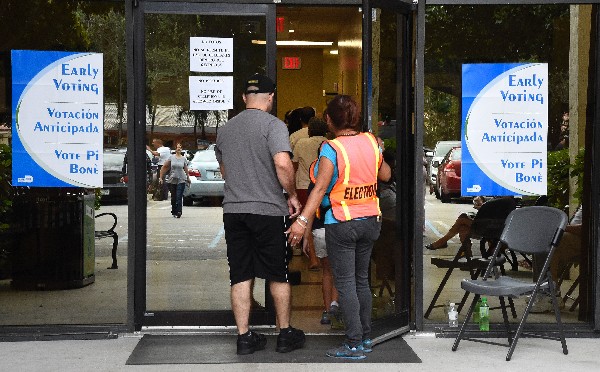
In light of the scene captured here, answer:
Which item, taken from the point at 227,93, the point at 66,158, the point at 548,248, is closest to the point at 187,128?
the point at 227,93

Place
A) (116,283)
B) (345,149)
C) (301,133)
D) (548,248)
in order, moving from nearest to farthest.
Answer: (345,149) → (548,248) → (116,283) → (301,133)

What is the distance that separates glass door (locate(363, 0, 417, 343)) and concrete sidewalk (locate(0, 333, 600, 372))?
1.06ft

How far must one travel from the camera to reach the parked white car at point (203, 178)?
7.01m

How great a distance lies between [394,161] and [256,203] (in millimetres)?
1288

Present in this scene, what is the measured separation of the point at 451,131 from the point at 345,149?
130cm

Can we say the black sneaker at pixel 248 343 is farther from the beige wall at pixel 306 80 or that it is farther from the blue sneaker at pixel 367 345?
the beige wall at pixel 306 80

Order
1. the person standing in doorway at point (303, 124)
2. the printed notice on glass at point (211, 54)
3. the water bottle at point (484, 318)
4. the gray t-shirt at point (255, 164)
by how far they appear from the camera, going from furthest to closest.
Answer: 1. the person standing in doorway at point (303, 124)
2. the water bottle at point (484, 318)
3. the printed notice on glass at point (211, 54)
4. the gray t-shirt at point (255, 164)

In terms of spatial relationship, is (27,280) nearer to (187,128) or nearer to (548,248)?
(187,128)

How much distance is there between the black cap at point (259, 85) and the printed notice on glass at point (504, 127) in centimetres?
156

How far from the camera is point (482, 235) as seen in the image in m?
7.22

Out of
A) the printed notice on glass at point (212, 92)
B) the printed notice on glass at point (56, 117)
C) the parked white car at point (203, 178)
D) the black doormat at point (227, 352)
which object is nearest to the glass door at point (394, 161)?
the black doormat at point (227, 352)

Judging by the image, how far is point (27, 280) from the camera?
7012 mm

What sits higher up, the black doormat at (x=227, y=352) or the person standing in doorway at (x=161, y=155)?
the person standing in doorway at (x=161, y=155)

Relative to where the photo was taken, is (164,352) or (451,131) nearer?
(164,352)
